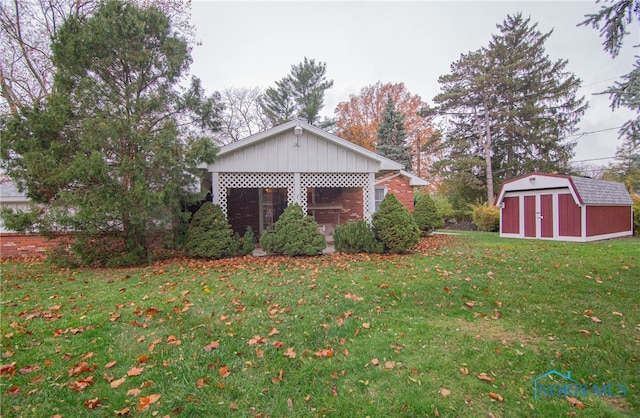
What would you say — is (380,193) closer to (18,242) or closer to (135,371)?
(135,371)

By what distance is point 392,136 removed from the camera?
2267cm

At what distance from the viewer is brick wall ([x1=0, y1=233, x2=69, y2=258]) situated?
995 centimetres

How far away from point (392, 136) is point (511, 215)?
1113cm

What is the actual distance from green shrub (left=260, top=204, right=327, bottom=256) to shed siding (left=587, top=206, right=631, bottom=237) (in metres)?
10.3

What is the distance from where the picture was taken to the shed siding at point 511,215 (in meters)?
13.3

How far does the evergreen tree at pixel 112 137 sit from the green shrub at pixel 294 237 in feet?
7.98

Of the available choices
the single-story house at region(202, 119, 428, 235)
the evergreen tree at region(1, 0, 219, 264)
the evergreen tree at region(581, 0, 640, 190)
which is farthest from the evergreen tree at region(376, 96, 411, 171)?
the evergreen tree at region(581, 0, 640, 190)

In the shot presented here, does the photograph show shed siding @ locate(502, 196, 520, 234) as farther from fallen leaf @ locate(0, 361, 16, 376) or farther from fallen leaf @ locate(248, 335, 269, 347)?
fallen leaf @ locate(0, 361, 16, 376)

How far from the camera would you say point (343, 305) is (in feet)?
14.7

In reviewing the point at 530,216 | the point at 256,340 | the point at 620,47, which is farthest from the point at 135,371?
the point at 530,216

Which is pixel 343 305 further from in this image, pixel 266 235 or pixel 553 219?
pixel 553 219

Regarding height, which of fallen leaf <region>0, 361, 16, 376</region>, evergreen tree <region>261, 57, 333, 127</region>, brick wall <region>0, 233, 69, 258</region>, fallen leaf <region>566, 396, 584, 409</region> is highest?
evergreen tree <region>261, 57, 333, 127</region>

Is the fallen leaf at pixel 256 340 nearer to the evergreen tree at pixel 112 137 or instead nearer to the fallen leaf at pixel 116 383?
the fallen leaf at pixel 116 383

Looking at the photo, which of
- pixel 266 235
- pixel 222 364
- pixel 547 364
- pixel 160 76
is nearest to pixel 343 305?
pixel 222 364
